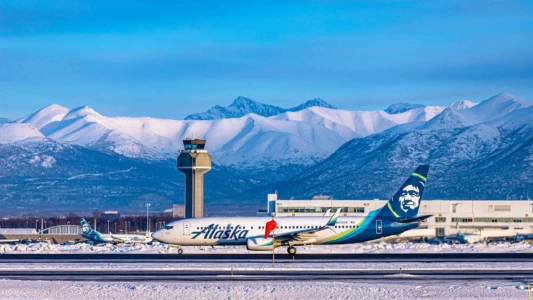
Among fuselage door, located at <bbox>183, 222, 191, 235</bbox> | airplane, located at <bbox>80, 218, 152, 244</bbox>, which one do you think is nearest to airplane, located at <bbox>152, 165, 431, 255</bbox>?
fuselage door, located at <bbox>183, 222, 191, 235</bbox>

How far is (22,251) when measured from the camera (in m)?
89.1

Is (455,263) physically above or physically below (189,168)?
below

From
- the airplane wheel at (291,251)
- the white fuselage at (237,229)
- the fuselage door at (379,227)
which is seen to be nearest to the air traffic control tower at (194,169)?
the white fuselage at (237,229)

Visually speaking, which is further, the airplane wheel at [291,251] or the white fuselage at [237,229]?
the white fuselage at [237,229]

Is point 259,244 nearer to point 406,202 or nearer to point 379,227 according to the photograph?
point 379,227

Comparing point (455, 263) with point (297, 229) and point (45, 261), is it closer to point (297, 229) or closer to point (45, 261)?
point (297, 229)

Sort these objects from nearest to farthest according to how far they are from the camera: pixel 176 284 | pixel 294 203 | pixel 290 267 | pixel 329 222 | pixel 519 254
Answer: pixel 176 284 → pixel 290 267 → pixel 519 254 → pixel 329 222 → pixel 294 203

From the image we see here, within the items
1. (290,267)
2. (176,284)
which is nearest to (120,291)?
(176,284)

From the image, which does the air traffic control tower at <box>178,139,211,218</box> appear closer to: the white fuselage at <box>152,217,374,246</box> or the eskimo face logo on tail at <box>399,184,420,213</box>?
the white fuselage at <box>152,217,374,246</box>

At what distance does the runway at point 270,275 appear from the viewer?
57344 millimetres

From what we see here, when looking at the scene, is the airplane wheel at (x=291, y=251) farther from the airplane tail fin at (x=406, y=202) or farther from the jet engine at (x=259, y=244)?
the airplane tail fin at (x=406, y=202)

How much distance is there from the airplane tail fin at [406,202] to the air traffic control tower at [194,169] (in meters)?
59.3

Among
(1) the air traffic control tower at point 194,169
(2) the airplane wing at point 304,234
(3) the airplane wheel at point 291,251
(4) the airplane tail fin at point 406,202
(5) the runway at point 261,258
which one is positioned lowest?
(5) the runway at point 261,258

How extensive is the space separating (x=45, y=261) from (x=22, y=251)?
15900mm
